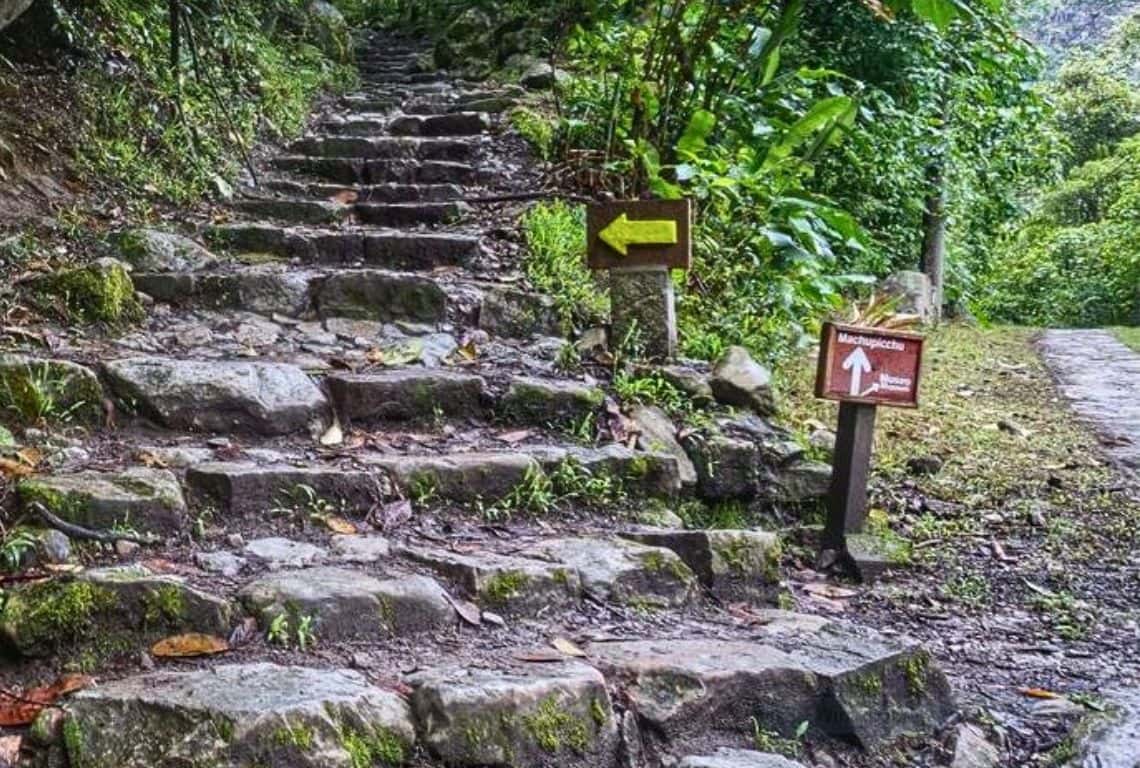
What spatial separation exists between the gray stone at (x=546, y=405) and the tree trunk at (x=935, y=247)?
6324mm

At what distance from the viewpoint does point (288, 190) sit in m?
5.61

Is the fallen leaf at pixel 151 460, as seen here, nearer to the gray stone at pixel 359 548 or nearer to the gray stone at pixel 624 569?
the gray stone at pixel 359 548

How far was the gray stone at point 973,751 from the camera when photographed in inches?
81.3

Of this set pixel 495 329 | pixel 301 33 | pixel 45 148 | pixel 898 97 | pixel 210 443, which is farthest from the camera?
pixel 301 33

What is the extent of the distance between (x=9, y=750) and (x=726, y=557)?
1759 mm

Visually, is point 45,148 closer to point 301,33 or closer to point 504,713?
point 504,713

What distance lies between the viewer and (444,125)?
21.8 feet

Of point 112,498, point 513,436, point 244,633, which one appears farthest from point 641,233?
point 244,633

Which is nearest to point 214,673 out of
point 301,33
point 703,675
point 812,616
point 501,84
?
point 703,675

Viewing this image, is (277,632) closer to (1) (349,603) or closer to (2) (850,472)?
(1) (349,603)

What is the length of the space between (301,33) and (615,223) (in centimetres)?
631

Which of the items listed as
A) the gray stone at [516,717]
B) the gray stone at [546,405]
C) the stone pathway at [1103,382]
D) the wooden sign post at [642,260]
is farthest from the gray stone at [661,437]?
the stone pathway at [1103,382]

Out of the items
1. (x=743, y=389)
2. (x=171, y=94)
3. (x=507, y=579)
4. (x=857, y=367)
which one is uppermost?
(x=171, y=94)

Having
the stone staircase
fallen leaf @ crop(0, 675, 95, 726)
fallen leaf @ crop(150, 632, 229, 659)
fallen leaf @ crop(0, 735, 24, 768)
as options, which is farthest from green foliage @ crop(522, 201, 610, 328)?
fallen leaf @ crop(0, 735, 24, 768)
